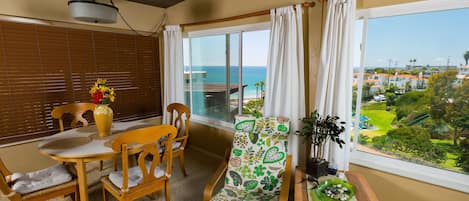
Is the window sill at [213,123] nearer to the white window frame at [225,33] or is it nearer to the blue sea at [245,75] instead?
the white window frame at [225,33]

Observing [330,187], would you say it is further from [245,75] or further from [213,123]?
[213,123]

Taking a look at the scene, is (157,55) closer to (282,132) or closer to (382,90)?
(282,132)

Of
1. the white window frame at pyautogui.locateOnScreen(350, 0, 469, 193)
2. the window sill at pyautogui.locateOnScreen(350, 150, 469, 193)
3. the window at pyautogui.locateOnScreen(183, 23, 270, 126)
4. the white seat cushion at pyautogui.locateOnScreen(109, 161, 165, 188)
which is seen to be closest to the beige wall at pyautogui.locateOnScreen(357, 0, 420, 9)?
the white window frame at pyautogui.locateOnScreen(350, 0, 469, 193)

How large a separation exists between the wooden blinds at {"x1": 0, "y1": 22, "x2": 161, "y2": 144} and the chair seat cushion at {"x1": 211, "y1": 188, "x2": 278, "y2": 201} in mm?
2582

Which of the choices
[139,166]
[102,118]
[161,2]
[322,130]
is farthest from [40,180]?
[161,2]

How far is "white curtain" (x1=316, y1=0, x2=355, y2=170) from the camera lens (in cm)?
198

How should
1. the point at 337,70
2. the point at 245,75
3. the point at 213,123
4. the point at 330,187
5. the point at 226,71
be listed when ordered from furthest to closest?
the point at 213,123
the point at 226,71
the point at 245,75
the point at 337,70
the point at 330,187

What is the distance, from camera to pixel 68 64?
122 inches

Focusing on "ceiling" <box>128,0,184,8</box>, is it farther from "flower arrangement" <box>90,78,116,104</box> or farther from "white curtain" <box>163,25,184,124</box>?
"flower arrangement" <box>90,78,116,104</box>

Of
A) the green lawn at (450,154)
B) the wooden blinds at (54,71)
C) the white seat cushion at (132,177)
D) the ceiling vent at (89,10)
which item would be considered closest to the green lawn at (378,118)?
the green lawn at (450,154)

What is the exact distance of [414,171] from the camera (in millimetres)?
1945

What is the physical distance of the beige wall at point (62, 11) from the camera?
2.63 metres

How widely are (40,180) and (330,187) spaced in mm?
2442

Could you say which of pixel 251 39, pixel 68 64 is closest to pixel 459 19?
pixel 251 39
